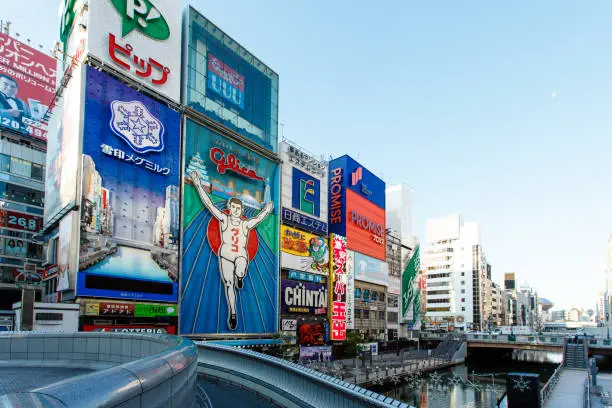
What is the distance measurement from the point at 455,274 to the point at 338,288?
3758 inches

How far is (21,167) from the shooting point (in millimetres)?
54969

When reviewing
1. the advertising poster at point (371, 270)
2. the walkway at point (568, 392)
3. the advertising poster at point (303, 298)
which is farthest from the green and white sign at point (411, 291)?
the walkway at point (568, 392)

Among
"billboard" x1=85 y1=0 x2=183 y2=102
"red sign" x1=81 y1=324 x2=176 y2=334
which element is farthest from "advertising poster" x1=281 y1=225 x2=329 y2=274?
"billboard" x1=85 y1=0 x2=183 y2=102

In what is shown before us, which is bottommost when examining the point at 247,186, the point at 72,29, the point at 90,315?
the point at 90,315

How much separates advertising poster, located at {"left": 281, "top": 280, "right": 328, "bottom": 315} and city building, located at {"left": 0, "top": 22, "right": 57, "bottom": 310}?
27.4 metres

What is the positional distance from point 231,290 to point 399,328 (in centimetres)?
5080

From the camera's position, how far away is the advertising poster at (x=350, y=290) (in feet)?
235

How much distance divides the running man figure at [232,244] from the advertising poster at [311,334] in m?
13.0

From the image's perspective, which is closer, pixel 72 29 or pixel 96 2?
pixel 96 2

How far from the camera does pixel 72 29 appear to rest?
45094mm

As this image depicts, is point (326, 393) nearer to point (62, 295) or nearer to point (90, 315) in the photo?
point (90, 315)

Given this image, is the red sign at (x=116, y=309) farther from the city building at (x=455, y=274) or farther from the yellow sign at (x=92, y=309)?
the city building at (x=455, y=274)

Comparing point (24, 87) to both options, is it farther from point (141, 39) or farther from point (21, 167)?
point (141, 39)

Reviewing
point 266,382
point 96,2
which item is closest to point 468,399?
point 266,382
